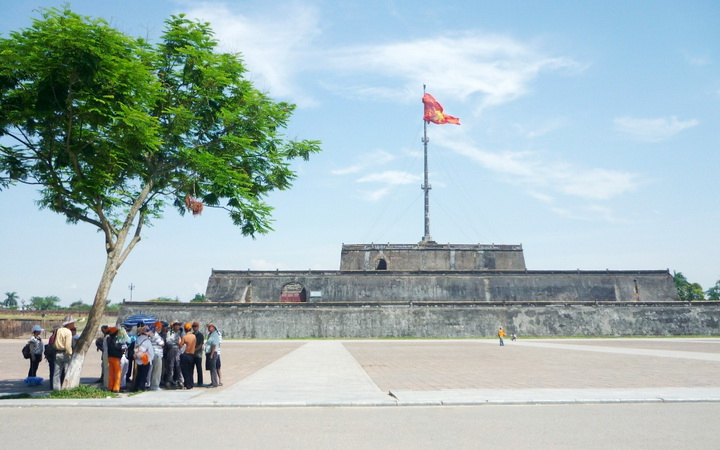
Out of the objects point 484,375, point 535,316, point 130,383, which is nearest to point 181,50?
point 130,383

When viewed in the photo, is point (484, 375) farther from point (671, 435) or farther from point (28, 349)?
point (28, 349)

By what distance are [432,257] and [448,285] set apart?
5.40 metres

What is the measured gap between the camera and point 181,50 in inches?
397

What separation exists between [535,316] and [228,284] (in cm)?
2647

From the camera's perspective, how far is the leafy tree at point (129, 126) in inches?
342

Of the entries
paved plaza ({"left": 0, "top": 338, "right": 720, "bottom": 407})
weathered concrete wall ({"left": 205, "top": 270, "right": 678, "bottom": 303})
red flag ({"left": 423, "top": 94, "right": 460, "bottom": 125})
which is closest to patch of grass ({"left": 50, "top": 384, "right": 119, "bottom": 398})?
paved plaza ({"left": 0, "top": 338, "right": 720, "bottom": 407})

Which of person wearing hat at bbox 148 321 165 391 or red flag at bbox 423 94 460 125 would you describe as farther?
red flag at bbox 423 94 460 125

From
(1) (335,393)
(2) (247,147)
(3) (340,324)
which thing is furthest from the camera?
(3) (340,324)

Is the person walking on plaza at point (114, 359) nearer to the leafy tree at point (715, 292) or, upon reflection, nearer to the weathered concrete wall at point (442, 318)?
the weathered concrete wall at point (442, 318)

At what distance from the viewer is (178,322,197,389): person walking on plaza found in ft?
34.6

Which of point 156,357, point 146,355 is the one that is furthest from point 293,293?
point 146,355

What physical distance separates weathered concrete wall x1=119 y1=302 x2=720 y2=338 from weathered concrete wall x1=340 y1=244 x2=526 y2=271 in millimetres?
10838

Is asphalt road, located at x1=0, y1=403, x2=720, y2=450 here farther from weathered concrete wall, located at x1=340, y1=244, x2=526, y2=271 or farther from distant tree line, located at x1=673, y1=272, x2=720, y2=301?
distant tree line, located at x1=673, y1=272, x2=720, y2=301

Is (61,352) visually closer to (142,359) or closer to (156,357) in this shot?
(142,359)
